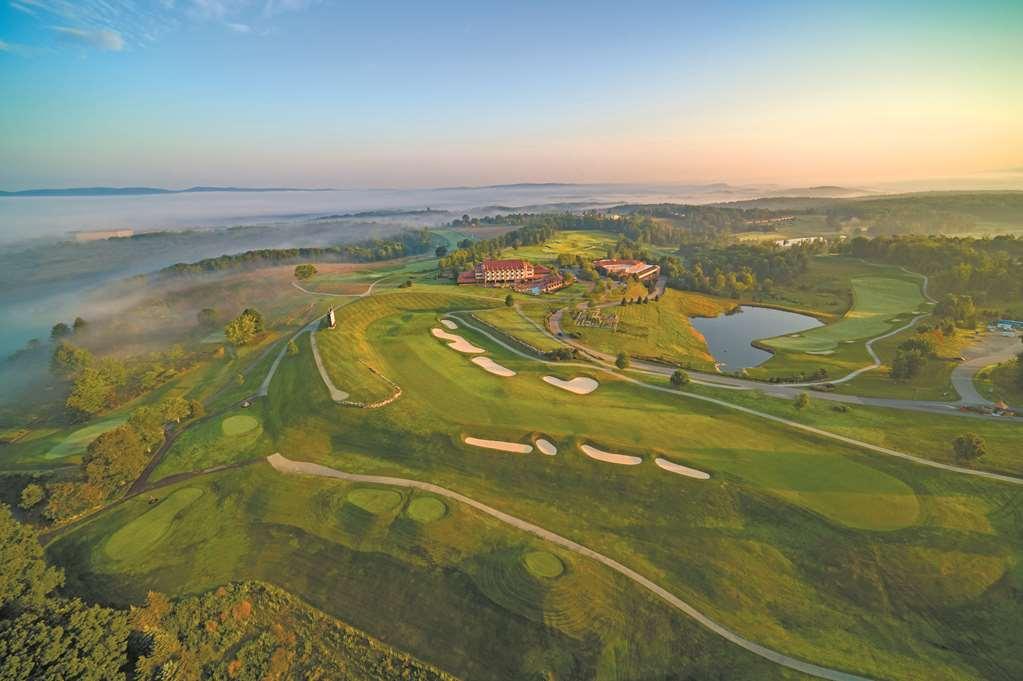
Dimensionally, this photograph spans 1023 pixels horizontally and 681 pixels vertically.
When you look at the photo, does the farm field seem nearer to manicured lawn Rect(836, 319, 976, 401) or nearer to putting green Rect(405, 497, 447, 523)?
putting green Rect(405, 497, 447, 523)

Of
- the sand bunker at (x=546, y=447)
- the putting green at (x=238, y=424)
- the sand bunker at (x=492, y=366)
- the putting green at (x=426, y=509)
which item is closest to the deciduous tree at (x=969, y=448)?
the sand bunker at (x=546, y=447)

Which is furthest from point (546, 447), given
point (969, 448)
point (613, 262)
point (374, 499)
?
point (613, 262)

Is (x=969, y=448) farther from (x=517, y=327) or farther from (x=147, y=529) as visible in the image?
(x=147, y=529)

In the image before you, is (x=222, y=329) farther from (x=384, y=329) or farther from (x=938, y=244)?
(x=938, y=244)

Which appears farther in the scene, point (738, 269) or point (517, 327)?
point (738, 269)

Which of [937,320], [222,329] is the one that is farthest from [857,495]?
[222,329]
